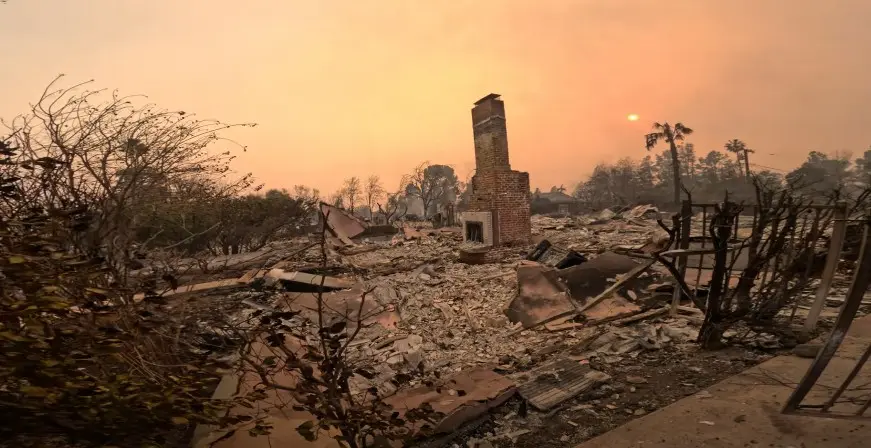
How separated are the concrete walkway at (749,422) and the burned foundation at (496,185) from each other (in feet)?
27.9

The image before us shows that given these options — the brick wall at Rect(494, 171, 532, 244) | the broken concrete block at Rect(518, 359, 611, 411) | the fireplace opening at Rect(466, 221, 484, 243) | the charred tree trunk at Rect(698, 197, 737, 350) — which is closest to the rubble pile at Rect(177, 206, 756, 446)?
the broken concrete block at Rect(518, 359, 611, 411)

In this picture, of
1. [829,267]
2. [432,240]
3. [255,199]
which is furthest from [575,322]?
[255,199]

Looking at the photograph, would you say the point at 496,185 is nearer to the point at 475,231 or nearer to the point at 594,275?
the point at 475,231

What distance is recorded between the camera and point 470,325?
22.5 feet

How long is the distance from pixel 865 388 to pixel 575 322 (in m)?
3.41

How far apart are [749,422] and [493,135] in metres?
10.0

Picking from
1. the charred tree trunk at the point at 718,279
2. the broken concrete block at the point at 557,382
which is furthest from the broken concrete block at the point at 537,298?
the charred tree trunk at the point at 718,279

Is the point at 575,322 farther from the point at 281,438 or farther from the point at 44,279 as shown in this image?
the point at 44,279

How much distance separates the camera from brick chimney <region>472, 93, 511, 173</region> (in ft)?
40.1

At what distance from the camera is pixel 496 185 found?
40.4 ft

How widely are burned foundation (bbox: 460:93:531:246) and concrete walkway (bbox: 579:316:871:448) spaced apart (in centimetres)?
852

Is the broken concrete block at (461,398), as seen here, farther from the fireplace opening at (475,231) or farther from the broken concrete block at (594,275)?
the fireplace opening at (475,231)

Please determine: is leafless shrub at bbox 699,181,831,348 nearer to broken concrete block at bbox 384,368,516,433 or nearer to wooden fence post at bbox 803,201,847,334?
wooden fence post at bbox 803,201,847,334

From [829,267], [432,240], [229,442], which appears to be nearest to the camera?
[229,442]
